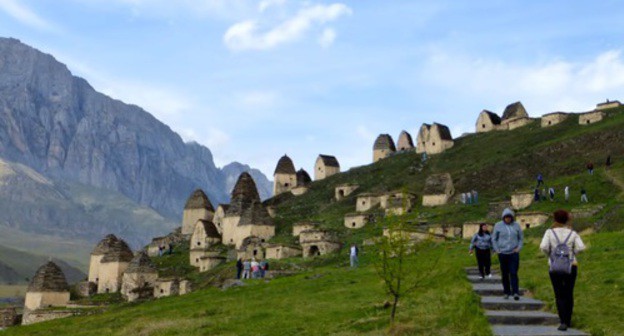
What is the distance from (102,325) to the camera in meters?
28.8

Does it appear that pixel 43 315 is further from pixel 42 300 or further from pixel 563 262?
pixel 563 262

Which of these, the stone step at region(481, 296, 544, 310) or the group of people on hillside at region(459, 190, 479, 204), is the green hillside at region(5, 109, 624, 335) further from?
the group of people on hillside at region(459, 190, 479, 204)

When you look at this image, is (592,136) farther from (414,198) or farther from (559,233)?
(559,233)

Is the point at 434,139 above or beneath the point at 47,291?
above

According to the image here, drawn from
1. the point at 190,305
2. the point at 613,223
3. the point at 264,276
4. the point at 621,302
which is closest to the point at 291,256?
Result: the point at 264,276

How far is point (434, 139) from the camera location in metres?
108

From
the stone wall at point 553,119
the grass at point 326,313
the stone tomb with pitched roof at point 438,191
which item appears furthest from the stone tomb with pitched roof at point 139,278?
the stone wall at point 553,119

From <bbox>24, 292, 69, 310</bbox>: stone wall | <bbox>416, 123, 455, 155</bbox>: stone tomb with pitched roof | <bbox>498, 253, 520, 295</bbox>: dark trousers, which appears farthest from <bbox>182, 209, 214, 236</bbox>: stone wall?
<bbox>498, 253, 520, 295</bbox>: dark trousers

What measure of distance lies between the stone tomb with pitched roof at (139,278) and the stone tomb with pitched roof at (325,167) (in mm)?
57785

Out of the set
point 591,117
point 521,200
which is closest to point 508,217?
point 521,200

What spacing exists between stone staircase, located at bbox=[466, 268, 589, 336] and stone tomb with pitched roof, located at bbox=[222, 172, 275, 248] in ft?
187

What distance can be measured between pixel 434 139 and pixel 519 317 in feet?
309

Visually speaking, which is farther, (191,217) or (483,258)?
(191,217)

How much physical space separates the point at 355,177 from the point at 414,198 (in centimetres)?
2869
